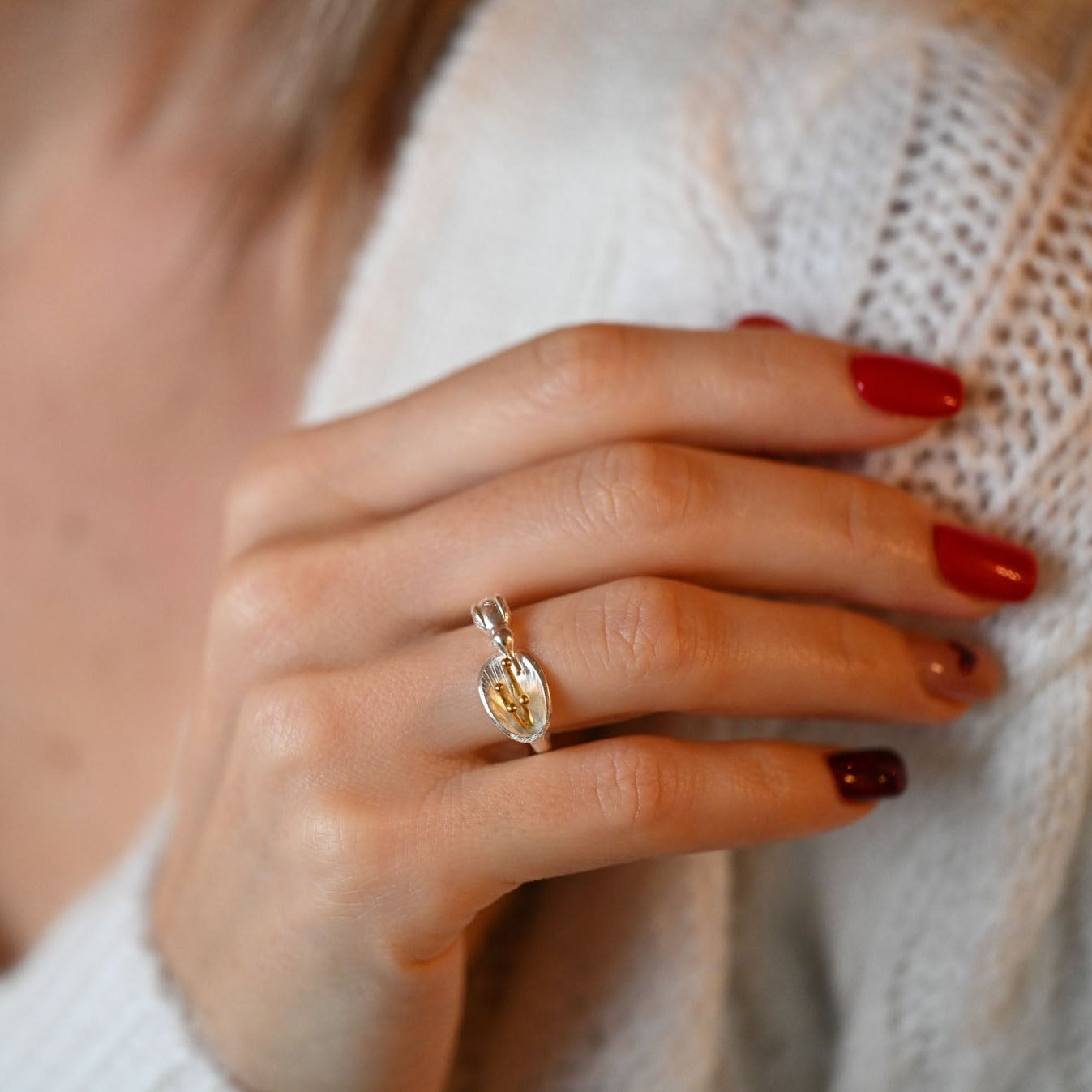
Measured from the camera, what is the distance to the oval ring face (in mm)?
543

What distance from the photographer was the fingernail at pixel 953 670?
0.61 m

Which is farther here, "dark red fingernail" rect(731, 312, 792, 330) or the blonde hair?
the blonde hair

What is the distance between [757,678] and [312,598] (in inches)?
11.4

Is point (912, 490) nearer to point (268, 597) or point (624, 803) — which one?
point (624, 803)

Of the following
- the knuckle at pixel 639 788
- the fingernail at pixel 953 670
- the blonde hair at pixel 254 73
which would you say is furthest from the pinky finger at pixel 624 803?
the blonde hair at pixel 254 73

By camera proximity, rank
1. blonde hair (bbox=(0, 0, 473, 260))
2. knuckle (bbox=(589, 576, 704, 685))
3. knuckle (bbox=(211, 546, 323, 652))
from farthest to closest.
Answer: blonde hair (bbox=(0, 0, 473, 260)) < knuckle (bbox=(211, 546, 323, 652)) < knuckle (bbox=(589, 576, 704, 685))

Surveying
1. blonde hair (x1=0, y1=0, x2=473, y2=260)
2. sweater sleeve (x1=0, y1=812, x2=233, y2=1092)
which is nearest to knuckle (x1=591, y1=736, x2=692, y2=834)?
sweater sleeve (x1=0, y1=812, x2=233, y2=1092)

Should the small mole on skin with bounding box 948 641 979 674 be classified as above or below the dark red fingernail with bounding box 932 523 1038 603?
below

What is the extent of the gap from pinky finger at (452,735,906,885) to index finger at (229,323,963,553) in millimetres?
191

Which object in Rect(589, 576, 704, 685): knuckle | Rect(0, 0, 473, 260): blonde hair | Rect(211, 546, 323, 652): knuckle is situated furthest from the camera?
Rect(0, 0, 473, 260): blonde hair

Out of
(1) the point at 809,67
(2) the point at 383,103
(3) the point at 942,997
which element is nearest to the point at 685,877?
(3) the point at 942,997

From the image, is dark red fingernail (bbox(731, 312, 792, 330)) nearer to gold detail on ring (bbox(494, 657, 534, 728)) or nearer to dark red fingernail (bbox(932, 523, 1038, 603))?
dark red fingernail (bbox(932, 523, 1038, 603))

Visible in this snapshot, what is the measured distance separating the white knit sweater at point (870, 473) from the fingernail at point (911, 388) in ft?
0.07

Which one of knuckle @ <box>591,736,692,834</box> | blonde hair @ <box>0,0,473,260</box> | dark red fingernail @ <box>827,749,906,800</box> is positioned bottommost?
dark red fingernail @ <box>827,749,906,800</box>
